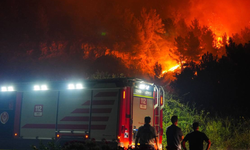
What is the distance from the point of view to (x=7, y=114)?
14078 mm

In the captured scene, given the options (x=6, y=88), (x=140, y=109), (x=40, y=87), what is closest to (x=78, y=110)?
(x=40, y=87)

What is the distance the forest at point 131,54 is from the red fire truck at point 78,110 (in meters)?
4.89

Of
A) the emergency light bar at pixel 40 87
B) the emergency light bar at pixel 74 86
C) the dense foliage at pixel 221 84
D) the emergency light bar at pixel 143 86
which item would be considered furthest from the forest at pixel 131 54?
the emergency light bar at pixel 40 87

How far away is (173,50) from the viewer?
215 ft

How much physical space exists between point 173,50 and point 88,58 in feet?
49.9

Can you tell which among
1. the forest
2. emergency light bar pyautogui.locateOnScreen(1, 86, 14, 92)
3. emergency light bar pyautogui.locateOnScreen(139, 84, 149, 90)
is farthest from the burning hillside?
emergency light bar pyautogui.locateOnScreen(139, 84, 149, 90)

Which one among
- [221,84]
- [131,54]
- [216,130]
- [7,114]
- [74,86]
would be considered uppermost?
[131,54]

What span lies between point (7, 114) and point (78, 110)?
327 centimetres

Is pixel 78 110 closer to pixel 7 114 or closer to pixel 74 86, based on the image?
pixel 74 86

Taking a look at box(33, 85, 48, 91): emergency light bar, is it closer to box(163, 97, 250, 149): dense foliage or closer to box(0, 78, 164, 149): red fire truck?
box(0, 78, 164, 149): red fire truck

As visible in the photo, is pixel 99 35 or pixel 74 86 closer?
pixel 74 86

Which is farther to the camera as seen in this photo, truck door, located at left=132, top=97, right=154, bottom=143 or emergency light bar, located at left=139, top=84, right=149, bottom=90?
emergency light bar, located at left=139, top=84, right=149, bottom=90

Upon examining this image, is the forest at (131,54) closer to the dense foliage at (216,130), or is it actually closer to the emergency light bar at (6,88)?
the dense foliage at (216,130)

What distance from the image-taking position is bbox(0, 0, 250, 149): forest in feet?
90.5
